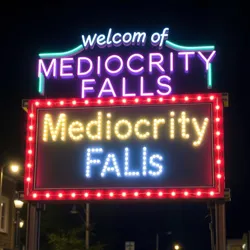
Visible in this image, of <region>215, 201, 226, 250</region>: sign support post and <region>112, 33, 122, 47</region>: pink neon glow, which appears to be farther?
<region>112, 33, 122, 47</region>: pink neon glow

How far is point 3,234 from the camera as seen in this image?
29.3 metres

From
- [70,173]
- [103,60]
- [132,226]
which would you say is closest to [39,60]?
[103,60]

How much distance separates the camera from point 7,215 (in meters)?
29.6

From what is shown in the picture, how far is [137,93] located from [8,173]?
18.3 metres

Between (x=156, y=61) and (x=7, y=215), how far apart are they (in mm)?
18453

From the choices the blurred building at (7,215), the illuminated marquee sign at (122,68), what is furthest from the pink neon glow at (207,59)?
the blurred building at (7,215)

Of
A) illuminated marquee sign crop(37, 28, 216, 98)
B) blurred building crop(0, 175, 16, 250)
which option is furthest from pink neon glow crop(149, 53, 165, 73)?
blurred building crop(0, 175, 16, 250)

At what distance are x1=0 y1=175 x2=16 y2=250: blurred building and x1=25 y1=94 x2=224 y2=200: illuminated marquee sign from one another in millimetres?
18218

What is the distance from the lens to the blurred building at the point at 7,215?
96.0ft

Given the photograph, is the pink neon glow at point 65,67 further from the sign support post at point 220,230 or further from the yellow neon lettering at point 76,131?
the sign support post at point 220,230

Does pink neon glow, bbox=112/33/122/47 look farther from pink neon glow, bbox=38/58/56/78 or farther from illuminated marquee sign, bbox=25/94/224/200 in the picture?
illuminated marquee sign, bbox=25/94/224/200

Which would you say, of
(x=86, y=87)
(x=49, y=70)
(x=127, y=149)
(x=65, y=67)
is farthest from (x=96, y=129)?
(x=49, y=70)

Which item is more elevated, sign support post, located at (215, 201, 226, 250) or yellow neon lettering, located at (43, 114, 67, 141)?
yellow neon lettering, located at (43, 114, 67, 141)

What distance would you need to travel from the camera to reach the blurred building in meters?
29.2
